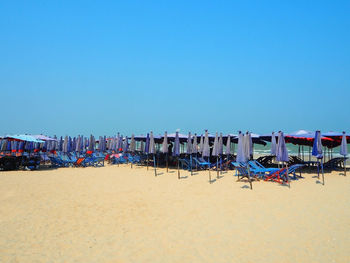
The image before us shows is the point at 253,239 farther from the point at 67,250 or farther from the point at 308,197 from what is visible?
the point at 308,197

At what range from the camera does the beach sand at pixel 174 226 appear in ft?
11.7

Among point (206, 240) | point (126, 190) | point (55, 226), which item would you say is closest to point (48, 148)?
point (126, 190)

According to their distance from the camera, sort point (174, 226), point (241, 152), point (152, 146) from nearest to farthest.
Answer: point (174, 226)
point (241, 152)
point (152, 146)

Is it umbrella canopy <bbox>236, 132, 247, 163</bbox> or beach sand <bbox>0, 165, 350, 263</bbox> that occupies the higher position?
umbrella canopy <bbox>236, 132, 247, 163</bbox>

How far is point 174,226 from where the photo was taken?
15.5 feet

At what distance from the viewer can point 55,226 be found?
184 inches

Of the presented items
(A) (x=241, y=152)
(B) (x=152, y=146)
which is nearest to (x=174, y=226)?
(A) (x=241, y=152)

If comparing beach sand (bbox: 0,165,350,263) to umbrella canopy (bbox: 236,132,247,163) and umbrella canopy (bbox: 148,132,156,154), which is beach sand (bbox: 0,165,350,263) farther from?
umbrella canopy (bbox: 148,132,156,154)

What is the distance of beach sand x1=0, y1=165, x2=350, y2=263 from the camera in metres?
3.57

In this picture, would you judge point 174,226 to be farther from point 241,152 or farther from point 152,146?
point 152,146

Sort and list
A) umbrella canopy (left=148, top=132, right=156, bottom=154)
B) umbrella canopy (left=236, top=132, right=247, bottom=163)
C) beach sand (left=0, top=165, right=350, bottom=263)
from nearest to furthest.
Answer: beach sand (left=0, top=165, right=350, bottom=263) → umbrella canopy (left=236, top=132, right=247, bottom=163) → umbrella canopy (left=148, top=132, right=156, bottom=154)

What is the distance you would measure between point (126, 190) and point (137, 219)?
3221mm

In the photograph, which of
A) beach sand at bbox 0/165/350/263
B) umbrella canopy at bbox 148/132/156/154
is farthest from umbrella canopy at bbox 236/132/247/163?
umbrella canopy at bbox 148/132/156/154

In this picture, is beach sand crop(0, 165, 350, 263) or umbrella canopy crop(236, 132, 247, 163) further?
umbrella canopy crop(236, 132, 247, 163)
